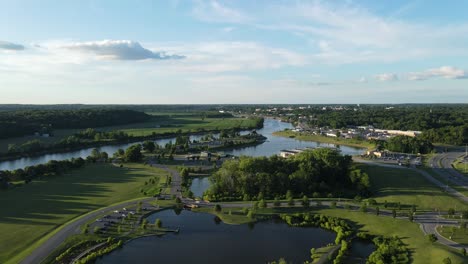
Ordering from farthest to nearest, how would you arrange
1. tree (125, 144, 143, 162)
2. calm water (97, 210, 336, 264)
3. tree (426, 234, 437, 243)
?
tree (125, 144, 143, 162) < tree (426, 234, 437, 243) < calm water (97, 210, 336, 264)

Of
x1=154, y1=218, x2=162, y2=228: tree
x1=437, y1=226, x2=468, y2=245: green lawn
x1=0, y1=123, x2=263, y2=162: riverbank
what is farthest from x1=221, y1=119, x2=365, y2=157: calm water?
x1=437, y1=226, x2=468, y2=245: green lawn

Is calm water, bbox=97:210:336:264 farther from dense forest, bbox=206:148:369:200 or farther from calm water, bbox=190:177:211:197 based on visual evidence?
calm water, bbox=190:177:211:197

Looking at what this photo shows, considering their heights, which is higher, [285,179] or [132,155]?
[285,179]

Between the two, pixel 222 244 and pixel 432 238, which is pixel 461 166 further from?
pixel 222 244

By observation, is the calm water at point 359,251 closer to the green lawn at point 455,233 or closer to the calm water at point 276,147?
the green lawn at point 455,233

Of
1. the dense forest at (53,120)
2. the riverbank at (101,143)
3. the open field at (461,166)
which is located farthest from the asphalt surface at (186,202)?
the dense forest at (53,120)

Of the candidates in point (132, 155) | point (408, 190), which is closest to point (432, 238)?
point (408, 190)
